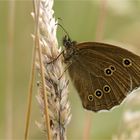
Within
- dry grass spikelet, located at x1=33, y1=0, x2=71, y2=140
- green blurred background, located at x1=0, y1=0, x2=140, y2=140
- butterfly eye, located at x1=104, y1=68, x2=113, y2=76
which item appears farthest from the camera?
green blurred background, located at x1=0, y1=0, x2=140, y2=140

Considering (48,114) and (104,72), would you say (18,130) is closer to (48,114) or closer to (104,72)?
(104,72)

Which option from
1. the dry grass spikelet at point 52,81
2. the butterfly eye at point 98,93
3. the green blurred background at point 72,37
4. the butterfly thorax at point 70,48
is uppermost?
the green blurred background at point 72,37

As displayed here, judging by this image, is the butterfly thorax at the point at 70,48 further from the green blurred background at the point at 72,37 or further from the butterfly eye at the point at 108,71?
the green blurred background at the point at 72,37

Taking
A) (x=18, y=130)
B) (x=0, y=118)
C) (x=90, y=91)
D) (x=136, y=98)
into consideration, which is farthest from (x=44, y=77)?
(x=18, y=130)

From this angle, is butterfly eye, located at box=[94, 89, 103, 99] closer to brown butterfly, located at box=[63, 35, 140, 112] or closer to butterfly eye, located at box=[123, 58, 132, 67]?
brown butterfly, located at box=[63, 35, 140, 112]

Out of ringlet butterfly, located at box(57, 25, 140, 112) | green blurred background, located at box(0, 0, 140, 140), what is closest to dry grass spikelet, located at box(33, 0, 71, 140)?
ringlet butterfly, located at box(57, 25, 140, 112)

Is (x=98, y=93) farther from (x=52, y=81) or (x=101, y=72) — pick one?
(x=52, y=81)

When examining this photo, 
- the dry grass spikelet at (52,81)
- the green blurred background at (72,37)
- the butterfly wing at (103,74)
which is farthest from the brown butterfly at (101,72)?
the green blurred background at (72,37)

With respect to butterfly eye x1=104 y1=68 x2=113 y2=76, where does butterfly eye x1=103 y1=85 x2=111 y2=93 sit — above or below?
below

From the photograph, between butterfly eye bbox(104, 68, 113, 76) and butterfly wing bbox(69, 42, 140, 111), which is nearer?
butterfly wing bbox(69, 42, 140, 111)

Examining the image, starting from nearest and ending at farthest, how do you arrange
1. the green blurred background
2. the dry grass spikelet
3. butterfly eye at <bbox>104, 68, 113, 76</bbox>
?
the dry grass spikelet < butterfly eye at <bbox>104, 68, 113, 76</bbox> < the green blurred background
